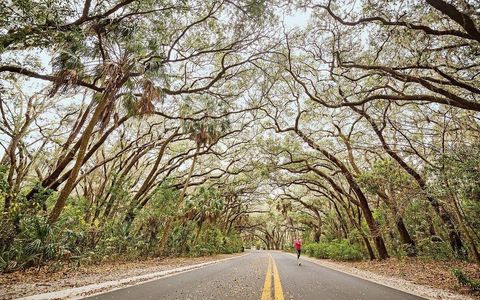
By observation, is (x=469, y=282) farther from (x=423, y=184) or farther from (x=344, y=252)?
(x=344, y=252)

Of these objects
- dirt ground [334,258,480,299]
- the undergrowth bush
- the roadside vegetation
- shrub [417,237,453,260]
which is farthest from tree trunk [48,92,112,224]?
the undergrowth bush

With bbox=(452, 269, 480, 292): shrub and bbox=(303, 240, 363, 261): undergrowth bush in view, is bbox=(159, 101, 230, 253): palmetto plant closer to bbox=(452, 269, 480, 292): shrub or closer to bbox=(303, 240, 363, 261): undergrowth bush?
bbox=(303, 240, 363, 261): undergrowth bush

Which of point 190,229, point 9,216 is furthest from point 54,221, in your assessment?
point 190,229

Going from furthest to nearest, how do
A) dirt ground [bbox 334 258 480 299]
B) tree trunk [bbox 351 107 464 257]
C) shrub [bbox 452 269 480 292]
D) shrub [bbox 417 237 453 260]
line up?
shrub [bbox 417 237 453 260], tree trunk [bbox 351 107 464 257], dirt ground [bbox 334 258 480 299], shrub [bbox 452 269 480 292]

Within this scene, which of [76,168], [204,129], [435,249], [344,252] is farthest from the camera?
[344,252]

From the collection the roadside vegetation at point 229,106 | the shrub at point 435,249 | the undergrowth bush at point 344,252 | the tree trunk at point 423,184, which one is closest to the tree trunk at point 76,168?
the roadside vegetation at point 229,106

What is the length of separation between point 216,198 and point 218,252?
8.86 m

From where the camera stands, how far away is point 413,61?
9.01 m

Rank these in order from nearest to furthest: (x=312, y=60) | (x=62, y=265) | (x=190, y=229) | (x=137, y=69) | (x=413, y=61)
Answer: (x=62, y=265)
(x=413, y=61)
(x=137, y=69)
(x=312, y=60)
(x=190, y=229)

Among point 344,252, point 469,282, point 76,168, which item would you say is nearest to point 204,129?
point 76,168

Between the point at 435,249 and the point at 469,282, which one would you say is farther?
the point at 435,249

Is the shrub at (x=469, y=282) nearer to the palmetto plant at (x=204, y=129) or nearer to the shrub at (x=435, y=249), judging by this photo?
the shrub at (x=435, y=249)

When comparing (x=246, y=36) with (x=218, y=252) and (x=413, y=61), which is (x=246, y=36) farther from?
(x=218, y=252)

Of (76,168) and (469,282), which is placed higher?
(76,168)
